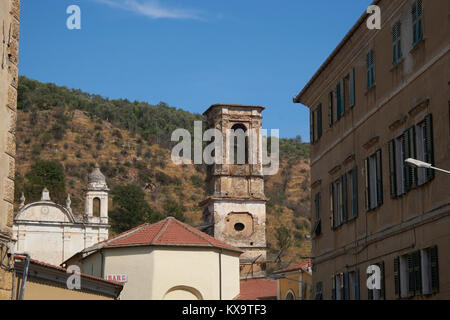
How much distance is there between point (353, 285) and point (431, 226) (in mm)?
5894

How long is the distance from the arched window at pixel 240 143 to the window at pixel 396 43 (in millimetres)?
40938

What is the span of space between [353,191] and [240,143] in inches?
1532

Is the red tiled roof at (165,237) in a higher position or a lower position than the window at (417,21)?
lower

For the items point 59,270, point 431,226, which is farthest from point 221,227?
point 431,226

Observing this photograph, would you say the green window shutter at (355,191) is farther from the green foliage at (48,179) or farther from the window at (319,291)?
the green foliage at (48,179)

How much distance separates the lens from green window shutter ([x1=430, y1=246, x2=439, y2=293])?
18.7 metres

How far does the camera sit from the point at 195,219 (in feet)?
331

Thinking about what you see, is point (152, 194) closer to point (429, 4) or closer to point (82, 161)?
point (82, 161)

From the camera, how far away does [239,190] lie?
61.7 meters

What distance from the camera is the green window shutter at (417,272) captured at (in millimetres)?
19562

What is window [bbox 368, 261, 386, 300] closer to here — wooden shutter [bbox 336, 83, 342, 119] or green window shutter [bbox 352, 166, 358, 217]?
green window shutter [bbox 352, 166, 358, 217]

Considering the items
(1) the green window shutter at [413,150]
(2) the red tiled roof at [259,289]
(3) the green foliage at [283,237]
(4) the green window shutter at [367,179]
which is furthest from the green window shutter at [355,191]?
(3) the green foliage at [283,237]

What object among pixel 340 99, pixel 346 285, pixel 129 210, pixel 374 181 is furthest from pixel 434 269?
pixel 129 210

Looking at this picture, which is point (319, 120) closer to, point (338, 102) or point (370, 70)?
point (338, 102)
